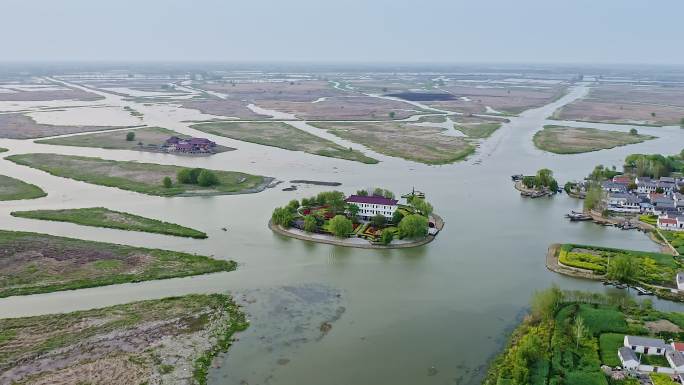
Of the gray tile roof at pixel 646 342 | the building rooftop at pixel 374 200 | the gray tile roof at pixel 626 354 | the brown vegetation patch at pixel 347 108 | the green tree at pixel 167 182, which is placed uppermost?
the brown vegetation patch at pixel 347 108

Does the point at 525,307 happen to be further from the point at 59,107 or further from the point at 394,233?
the point at 59,107

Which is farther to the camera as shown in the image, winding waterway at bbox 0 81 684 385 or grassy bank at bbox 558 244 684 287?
grassy bank at bbox 558 244 684 287

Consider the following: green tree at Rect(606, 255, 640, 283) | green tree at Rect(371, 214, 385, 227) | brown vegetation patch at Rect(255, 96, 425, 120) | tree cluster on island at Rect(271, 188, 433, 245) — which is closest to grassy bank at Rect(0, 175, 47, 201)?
tree cluster on island at Rect(271, 188, 433, 245)

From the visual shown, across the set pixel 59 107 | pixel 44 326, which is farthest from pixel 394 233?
pixel 59 107

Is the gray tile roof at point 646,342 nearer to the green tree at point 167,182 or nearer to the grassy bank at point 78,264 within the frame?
the grassy bank at point 78,264

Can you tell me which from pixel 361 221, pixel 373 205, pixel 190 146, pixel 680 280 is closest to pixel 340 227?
pixel 361 221

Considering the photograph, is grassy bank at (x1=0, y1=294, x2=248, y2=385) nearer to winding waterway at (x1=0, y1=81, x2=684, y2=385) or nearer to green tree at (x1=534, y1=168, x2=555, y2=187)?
winding waterway at (x1=0, y1=81, x2=684, y2=385)

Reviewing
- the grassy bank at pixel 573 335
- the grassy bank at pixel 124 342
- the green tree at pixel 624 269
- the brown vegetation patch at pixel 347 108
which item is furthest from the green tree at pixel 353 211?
the brown vegetation patch at pixel 347 108
